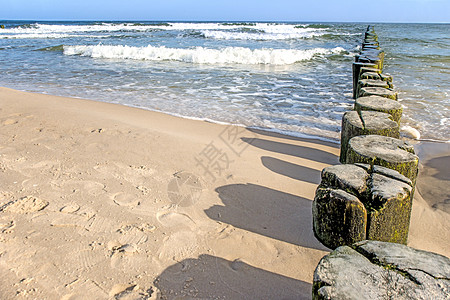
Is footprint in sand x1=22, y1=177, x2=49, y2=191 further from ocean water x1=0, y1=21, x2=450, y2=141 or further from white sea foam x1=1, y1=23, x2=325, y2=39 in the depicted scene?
white sea foam x1=1, y1=23, x2=325, y2=39

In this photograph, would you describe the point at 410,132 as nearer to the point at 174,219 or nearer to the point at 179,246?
the point at 174,219

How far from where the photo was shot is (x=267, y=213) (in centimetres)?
281

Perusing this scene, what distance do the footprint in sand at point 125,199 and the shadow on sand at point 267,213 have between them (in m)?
0.60

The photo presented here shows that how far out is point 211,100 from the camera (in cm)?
678

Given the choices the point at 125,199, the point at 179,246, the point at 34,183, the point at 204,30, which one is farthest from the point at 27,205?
the point at 204,30

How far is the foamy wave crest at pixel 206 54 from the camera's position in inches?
521

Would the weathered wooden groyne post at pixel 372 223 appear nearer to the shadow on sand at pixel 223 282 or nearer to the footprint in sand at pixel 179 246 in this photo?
the shadow on sand at pixel 223 282

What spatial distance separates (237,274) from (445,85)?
854cm

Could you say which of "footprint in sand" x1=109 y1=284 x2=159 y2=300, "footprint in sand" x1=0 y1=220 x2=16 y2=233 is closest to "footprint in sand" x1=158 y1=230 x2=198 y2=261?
"footprint in sand" x1=109 y1=284 x2=159 y2=300

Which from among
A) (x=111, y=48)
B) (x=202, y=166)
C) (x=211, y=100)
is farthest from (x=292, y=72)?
(x=111, y=48)

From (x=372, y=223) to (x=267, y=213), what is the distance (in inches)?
36.7

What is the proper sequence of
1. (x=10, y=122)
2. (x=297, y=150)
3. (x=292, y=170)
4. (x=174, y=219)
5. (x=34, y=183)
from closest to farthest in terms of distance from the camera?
(x=174, y=219), (x=34, y=183), (x=292, y=170), (x=297, y=150), (x=10, y=122)

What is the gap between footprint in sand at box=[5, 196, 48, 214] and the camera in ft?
8.63

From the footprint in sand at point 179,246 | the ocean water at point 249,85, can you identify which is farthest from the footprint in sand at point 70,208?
the ocean water at point 249,85
